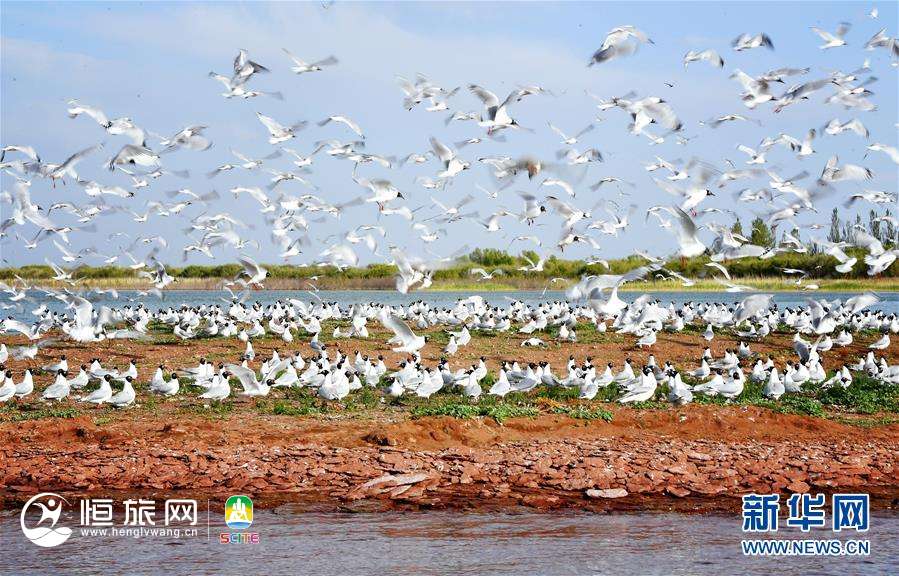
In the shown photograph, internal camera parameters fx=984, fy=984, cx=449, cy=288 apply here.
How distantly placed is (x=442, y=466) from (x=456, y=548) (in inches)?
88.9

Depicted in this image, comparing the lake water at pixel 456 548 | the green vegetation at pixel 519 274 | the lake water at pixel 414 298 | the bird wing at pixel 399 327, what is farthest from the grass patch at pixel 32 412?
the green vegetation at pixel 519 274

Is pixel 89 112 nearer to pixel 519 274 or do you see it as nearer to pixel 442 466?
pixel 442 466

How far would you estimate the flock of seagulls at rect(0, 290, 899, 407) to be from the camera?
16.6m

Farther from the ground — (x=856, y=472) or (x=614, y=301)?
(x=614, y=301)

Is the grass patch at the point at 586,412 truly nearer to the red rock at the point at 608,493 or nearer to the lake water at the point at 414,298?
the red rock at the point at 608,493

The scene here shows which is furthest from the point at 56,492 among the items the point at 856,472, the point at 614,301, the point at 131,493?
the point at 856,472

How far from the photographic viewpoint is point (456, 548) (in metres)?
10.4

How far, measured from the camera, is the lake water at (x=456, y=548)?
33.0ft

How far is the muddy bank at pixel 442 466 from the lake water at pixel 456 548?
1.86 ft

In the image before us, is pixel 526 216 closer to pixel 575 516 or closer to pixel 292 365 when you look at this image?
pixel 292 365

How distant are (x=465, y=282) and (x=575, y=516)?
60.1 meters

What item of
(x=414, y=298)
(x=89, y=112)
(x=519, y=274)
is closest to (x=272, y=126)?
(x=89, y=112)

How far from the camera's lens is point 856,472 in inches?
500

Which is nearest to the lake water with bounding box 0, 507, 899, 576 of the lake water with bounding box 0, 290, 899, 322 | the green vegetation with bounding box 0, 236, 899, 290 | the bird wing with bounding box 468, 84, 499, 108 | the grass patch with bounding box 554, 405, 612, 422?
the grass patch with bounding box 554, 405, 612, 422
